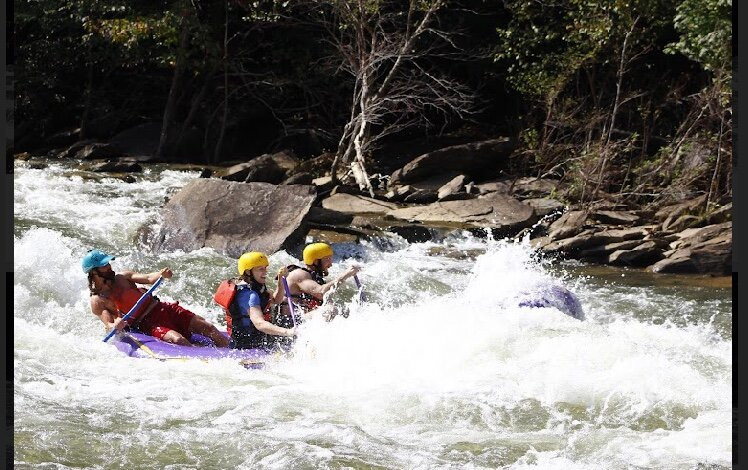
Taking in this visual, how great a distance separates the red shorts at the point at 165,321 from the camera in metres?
8.23

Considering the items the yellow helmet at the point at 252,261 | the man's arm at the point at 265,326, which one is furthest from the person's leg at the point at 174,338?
the yellow helmet at the point at 252,261

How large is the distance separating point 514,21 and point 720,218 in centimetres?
570

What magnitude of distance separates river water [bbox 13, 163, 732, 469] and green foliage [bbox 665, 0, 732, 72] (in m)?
4.22

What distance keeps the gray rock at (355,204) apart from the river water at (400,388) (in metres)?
3.88

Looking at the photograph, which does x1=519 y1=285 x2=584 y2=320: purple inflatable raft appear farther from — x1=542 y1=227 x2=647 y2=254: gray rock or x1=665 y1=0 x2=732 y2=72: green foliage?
x1=665 y1=0 x2=732 y2=72: green foliage

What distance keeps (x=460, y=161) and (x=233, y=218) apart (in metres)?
5.18

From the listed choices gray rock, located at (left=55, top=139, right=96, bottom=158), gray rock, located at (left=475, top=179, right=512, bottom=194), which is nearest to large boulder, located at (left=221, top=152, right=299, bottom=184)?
gray rock, located at (left=475, top=179, right=512, bottom=194)

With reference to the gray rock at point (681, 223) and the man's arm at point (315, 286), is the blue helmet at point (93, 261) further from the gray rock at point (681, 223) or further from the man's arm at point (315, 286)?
the gray rock at point (681, 223)

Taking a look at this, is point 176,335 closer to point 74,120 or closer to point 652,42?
point 652,42

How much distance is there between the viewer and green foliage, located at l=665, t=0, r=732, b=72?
1345 cm

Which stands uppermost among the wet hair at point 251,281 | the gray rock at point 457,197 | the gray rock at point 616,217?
the wet hair at point 251,281

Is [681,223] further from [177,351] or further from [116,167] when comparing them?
[116,167]

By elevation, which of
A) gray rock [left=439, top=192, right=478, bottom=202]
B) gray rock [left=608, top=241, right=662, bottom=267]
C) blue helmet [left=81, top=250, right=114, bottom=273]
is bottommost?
gray rock [left=608, top=241, right=662, bottom=267]

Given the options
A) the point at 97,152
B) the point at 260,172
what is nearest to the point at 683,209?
A: the point at 260,172
